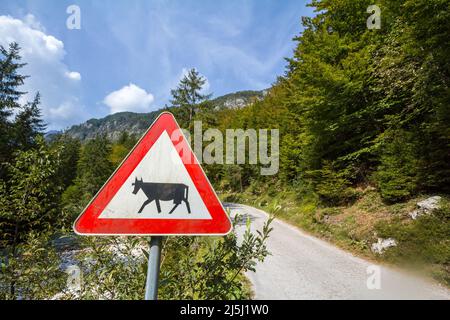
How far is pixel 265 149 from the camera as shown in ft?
100

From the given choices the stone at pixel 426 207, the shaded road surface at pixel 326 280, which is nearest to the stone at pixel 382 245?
the shaded road surface at pixel 326 280

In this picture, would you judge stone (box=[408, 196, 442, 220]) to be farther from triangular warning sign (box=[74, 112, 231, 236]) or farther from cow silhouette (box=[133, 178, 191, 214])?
cow silhouette (box=[133, 178, 191, 214])

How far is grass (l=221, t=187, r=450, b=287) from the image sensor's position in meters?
5.80

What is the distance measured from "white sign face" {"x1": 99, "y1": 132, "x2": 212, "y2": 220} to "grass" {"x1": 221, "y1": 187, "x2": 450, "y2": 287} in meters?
0.92

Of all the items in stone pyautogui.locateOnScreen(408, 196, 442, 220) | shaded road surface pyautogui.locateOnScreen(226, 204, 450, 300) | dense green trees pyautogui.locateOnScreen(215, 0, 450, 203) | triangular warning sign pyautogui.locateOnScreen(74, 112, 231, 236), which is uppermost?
dense green trees pyautogui.locateOnScreen(215, 0, 450, 203)

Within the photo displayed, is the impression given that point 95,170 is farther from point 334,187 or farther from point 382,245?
point 382,245

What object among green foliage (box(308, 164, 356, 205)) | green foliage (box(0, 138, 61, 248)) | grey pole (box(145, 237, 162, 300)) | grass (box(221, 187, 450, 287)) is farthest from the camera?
green foliage (box(308, 164, 356, 205))

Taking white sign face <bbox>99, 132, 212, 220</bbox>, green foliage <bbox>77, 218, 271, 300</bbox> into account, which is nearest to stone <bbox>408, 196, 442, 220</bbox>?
green foliage <bbox>77, 218, 271, 300</bbox>

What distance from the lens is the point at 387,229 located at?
7.47m

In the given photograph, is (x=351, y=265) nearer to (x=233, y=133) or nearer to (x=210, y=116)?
(x=210, y=116)

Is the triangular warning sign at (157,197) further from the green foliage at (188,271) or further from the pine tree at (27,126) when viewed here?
the pine tree at (27,126)

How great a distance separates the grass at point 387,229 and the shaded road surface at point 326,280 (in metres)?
0.53

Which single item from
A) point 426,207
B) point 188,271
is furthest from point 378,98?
point 188,271

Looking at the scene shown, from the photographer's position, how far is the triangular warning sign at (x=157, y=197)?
1496 millimetres
